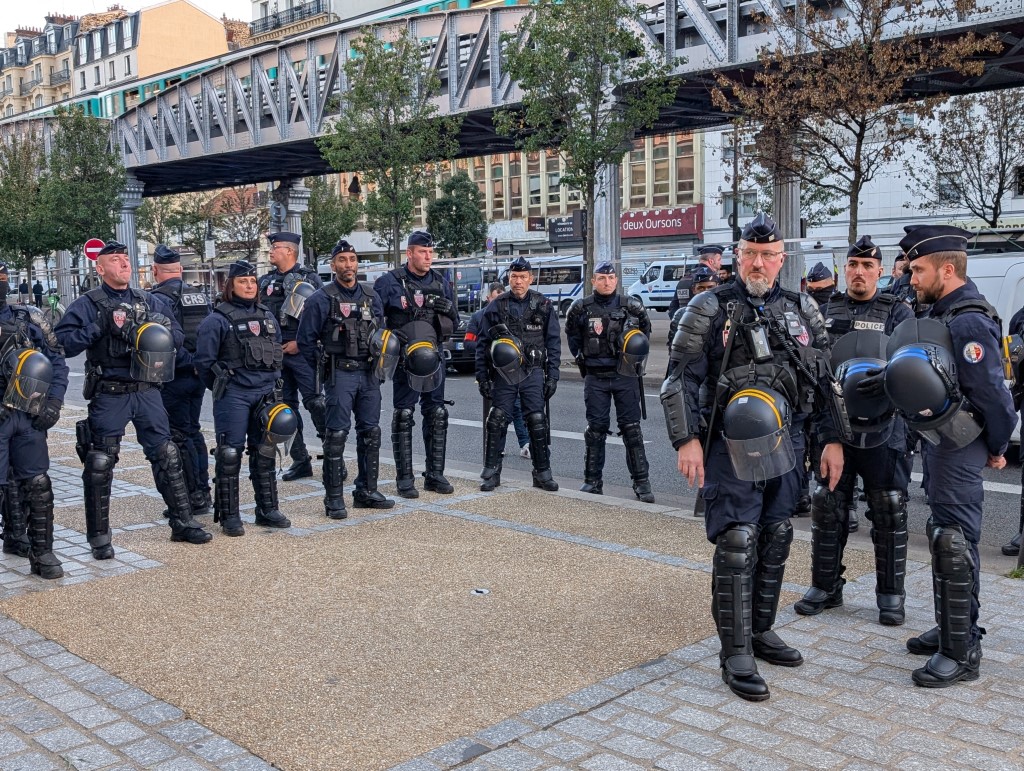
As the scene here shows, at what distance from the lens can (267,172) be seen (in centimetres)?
3894

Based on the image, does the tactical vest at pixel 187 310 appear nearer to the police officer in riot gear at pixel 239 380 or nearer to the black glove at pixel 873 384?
the police officer in riot gear at pixel 239 380

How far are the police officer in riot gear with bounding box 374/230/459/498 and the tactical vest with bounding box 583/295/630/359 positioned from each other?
3.79 feet

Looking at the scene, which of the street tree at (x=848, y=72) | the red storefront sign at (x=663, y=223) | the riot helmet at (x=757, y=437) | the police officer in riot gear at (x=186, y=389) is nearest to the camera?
the riot helmet at (x=757, y=437)

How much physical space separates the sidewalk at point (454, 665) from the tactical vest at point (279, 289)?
2767 millimetres

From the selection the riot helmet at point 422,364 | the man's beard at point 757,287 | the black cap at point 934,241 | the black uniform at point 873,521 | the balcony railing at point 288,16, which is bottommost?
the black uniform at point 873,521

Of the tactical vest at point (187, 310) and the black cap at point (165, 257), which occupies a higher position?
the black cap at point (165, 257)

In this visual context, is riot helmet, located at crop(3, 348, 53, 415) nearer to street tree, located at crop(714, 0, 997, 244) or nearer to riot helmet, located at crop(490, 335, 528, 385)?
riot helmet, located at crop(490, 335, 528, 385)

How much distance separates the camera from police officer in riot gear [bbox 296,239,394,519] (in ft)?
25.8

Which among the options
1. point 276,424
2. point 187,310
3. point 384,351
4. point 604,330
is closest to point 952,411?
point 604,330

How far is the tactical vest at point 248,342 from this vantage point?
23.6 ft

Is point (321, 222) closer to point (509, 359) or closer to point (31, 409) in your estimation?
point (509, 359)

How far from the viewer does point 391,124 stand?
2500 cm

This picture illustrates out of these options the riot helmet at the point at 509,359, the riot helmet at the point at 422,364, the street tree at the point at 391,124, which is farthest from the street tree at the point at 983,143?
the riot helmet at the point at 422,364

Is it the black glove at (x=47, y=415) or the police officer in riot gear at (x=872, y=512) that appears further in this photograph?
the black glove at (x=47, y=415)
